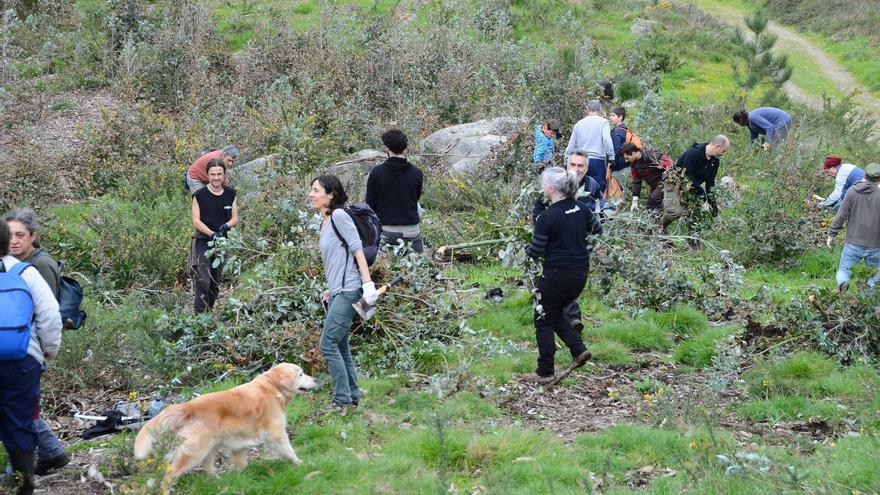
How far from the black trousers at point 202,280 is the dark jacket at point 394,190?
1781mm

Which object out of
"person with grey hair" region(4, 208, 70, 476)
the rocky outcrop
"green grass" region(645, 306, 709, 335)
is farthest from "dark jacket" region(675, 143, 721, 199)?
"person with grey hair" region(4, 208, 70, 476)

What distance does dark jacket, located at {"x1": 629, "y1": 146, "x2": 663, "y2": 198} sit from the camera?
39.2 ft

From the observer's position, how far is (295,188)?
11.5 m

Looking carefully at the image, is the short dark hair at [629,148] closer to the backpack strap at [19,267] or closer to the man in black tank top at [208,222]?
the man in black tank top at [208,222]

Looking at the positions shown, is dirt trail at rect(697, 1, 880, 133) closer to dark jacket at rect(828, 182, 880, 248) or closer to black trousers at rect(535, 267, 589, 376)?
dark jacket at rect(828, 182, 880, 248)

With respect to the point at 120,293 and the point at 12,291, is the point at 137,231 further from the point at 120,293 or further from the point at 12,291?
the point at 12,291

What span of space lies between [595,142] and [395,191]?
3760mm

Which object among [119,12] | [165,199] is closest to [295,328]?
[165,199]

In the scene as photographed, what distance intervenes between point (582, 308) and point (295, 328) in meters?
3.40

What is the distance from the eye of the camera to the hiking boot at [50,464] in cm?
582

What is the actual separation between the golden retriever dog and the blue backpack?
906 millimetres

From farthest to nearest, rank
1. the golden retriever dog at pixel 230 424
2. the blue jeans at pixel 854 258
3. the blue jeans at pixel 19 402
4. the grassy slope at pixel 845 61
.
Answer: the grassy slope at pixel 845 61 → the blue jeans at pixel 854 258 → the golden retriever dog at pixel 230 424 → the blue jeans at pixel 19 402

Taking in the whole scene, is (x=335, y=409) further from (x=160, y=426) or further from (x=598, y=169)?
(x=598, y=169)

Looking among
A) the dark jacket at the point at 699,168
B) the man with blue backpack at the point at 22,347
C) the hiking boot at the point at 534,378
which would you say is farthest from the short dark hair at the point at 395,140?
the dark jacket at the point at 699,168
